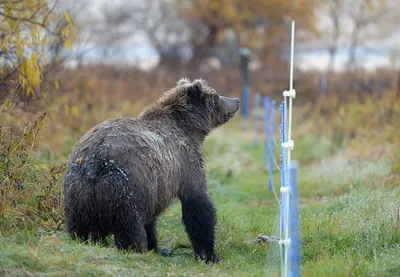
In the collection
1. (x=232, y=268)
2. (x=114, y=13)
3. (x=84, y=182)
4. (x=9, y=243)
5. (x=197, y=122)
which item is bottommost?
(x=232, y=268)

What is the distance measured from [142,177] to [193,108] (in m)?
1.95

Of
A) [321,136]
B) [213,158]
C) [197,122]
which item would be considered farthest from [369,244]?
[321,136]

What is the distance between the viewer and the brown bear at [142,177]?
6.52m

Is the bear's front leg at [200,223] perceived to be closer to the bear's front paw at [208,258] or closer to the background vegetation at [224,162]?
the bear's front paw at [208,258]

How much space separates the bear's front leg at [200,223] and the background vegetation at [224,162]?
190 millimetres

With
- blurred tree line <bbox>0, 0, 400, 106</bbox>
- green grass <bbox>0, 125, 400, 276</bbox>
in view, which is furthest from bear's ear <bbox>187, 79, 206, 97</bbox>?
blurred tree line <bbox>0, 0, 400, 106</bbox>

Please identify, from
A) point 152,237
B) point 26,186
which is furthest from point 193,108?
point 26,186

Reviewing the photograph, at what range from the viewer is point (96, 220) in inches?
260

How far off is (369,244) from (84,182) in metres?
3.48

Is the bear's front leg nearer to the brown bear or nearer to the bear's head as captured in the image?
the brown bear

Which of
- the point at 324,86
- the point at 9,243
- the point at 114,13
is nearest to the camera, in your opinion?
the point at 9,243

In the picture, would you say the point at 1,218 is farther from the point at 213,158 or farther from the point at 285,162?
the point at 213,158

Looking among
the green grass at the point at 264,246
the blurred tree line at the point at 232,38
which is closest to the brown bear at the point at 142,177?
the green grass at the point at 264,246

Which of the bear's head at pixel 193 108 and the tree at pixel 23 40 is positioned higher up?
the tree at pixel 23 40
